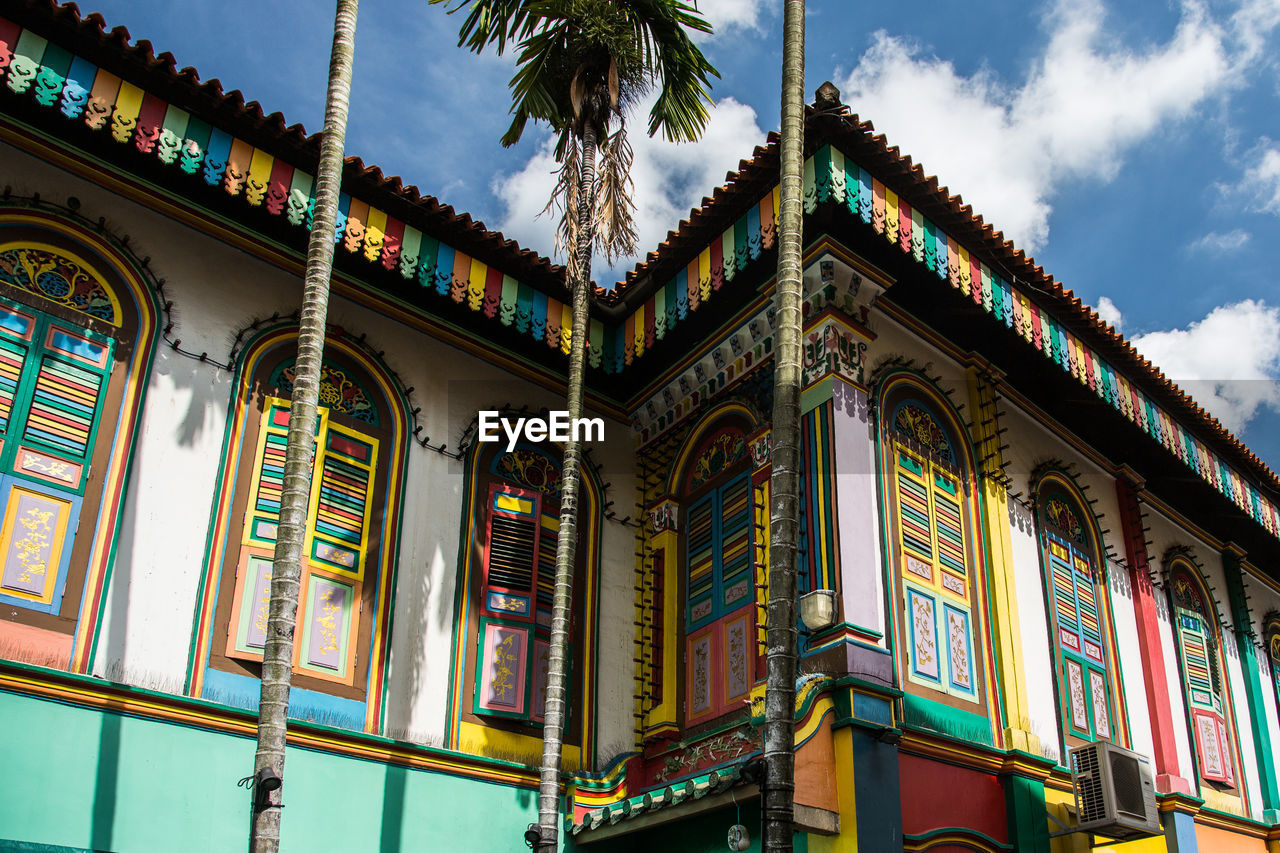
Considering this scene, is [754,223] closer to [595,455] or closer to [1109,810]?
[595,455]

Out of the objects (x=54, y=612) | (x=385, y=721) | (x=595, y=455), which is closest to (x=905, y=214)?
(x=595, y=455)

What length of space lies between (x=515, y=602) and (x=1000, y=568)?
14.2 feet

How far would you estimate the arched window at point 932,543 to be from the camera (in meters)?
9.84

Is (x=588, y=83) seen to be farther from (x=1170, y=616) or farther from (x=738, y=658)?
(x=1170, y=616)

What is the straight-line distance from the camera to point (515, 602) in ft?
34.4

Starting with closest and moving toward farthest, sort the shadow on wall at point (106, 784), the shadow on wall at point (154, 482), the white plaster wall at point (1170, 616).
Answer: the shadow on wall at point (106, 784)
the shadow on wall at point (154, 482)
the white plaster wall at point (1170, 616)

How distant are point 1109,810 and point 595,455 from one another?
5444 millimetres

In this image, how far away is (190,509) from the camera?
8.87m

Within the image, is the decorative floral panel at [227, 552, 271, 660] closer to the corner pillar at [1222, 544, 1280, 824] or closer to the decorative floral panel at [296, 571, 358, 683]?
the decorative floral panel at [296, 571, 358, 683]

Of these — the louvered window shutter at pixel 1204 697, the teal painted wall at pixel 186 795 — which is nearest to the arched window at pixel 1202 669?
the louvered window shutter at pixel 1204 697

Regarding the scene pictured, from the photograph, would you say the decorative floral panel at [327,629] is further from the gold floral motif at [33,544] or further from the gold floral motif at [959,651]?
the gold floral motif at [959,651]

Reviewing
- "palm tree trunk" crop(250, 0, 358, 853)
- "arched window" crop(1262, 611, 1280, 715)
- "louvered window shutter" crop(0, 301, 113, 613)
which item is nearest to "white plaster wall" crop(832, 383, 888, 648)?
"palm tree trunk" crop(250, 0, 358, 853)

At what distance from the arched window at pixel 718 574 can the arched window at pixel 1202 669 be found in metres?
6.02

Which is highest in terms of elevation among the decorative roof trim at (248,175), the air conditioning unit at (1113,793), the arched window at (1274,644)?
the decorative roof trim at (248,175)
